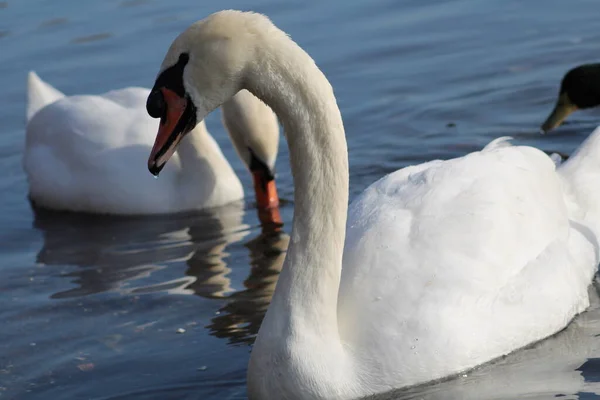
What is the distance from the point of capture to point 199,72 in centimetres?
496

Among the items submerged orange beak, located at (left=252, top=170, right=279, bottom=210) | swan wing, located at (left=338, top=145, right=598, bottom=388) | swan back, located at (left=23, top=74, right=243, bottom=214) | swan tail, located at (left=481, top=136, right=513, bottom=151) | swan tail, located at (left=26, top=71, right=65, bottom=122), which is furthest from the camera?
swan tail, located at (left=26, top=71, right=65, bottom=122)

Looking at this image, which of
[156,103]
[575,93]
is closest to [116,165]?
[575,93]

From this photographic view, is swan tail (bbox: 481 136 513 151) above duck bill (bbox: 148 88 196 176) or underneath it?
underneath

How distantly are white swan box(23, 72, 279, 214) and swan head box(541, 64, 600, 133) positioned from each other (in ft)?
6.73

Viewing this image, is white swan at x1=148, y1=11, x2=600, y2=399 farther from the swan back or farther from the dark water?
the swan back

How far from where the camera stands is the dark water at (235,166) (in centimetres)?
600

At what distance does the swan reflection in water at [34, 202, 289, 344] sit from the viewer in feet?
23.0

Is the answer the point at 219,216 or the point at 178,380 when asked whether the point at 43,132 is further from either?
the point at 178,380

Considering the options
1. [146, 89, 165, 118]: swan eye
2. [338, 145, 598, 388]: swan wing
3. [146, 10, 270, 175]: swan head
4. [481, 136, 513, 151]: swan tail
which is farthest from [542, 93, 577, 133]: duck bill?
[146, 89, 165, 118]: swan eye

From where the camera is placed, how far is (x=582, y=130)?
9.45m

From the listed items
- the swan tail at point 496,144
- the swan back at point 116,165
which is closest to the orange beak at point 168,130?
the swan tail at point 496,144

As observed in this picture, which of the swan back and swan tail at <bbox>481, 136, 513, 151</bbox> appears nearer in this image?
swan tail at <bbox>481, 136, 513, 151</bbox>

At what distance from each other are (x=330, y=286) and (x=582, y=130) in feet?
15.3

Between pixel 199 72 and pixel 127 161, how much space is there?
4198 millimetres
